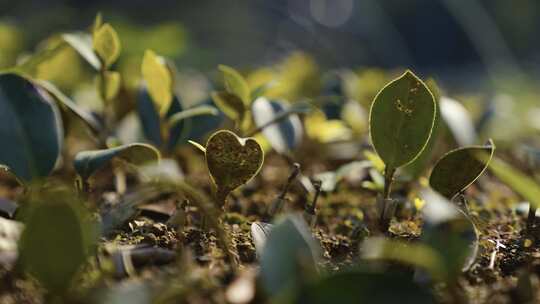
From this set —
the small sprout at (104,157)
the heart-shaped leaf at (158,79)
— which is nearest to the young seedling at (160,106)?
the heart-shaped leaf at (158,79)

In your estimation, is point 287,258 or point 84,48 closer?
point 287,258

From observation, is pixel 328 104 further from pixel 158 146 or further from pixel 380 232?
pixel 380 232

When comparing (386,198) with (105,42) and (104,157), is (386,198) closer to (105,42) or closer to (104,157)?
(104,157)

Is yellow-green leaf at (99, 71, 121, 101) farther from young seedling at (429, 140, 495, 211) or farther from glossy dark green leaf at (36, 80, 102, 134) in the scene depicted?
young seedling at (429, 140, 495, 211)

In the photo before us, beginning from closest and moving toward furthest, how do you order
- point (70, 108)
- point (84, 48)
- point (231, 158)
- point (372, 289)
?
point (372, 289), point (231, 158), point (70, 108), point (84, 48)

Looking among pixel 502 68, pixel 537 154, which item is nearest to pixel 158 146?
pixel 537 154

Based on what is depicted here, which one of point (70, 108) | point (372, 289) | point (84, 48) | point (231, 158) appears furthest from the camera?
point (84, 48)

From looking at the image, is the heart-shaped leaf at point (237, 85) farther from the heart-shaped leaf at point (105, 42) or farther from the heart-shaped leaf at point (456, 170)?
the heart-shaped leaf at point (456, 170)

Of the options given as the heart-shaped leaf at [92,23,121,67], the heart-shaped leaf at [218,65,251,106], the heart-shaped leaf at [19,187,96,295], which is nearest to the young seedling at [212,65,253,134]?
the heart-shaped leaf at [218,65,251,106]

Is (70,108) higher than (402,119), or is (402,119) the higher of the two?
(402,119)

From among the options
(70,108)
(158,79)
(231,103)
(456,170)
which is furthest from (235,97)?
(456,170)
